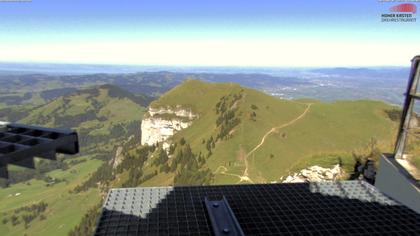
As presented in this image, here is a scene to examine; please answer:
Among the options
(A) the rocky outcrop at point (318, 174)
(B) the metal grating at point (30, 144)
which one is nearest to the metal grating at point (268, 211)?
(B) the metal grating at point (30, 144)

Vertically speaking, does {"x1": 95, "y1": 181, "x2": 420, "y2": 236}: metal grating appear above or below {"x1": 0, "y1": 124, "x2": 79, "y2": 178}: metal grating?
below

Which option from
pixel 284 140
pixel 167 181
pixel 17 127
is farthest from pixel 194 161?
pixel 17 127

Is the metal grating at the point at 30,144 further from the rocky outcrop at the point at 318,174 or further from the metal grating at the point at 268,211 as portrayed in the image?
the rocky outcrop at the point at 318,174

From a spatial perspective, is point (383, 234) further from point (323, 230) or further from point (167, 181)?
point (167, 181)

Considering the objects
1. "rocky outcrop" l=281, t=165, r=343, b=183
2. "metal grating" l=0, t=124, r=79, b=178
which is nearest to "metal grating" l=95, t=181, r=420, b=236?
"metal grating" l=0, t=124, r=79, b=178

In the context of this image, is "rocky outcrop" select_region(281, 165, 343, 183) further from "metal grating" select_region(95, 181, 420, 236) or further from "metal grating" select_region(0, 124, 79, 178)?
"metal grating" select_region(0, 124, 79, 178)

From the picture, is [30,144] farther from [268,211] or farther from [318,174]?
[318,174]

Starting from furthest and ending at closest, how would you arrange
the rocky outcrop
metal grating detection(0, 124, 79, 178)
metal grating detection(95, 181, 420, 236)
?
1. the rocky outcrop
2. metal grating detection(95, 181, 420, 236)
3. metal grating detection(0, 124, 79, 178)
